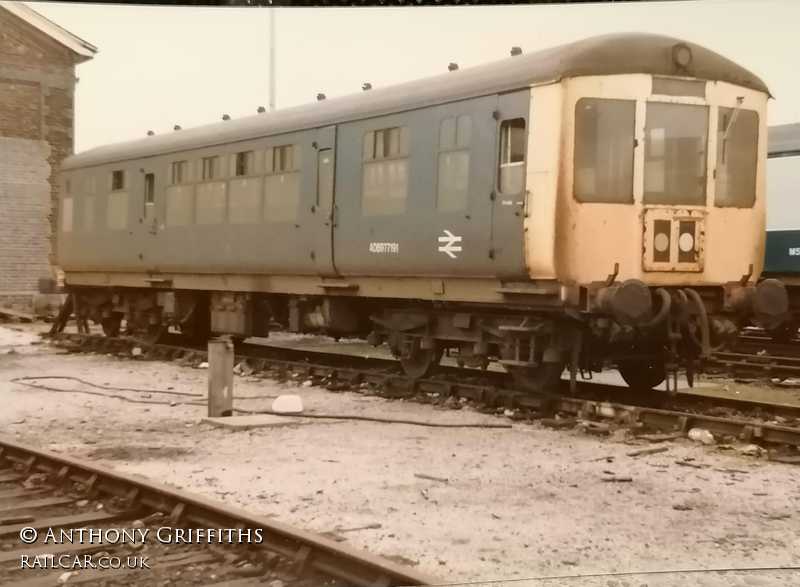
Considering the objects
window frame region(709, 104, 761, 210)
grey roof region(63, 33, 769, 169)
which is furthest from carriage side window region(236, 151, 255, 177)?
window frame region(709, 104, 761, 210)

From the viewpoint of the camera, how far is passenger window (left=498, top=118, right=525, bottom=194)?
8500 mm

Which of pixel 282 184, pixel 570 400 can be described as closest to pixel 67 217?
pixel 282 184

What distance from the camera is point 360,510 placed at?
5703mm

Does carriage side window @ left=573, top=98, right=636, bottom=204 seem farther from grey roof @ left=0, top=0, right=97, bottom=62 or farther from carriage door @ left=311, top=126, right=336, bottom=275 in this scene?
grey roof @ left=0, top=0, right=97, bottom=62

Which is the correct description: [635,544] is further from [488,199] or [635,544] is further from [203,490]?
[488,199]

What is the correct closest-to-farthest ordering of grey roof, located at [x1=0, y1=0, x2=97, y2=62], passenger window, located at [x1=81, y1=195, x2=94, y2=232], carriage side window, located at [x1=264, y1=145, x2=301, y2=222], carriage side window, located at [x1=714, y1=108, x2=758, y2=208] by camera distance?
grey roof, located at [x1=0, y1=0, x2=97, y2=62]
carriage side window, located at [x1=714, y1=108, x2=758, y2=208]
carriage side window, located at [x1=264, y1=145, x2=301, y2=222]
passenger window, located at [x1=81, y1=195, x2=94, y2=232]

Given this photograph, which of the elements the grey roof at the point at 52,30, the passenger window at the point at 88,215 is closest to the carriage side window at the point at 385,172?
the grey roof at the point at 52,30

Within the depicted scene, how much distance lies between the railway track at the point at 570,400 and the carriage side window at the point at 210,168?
2.12 metres

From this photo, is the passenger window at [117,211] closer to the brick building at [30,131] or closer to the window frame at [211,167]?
the window frame at [211,167]

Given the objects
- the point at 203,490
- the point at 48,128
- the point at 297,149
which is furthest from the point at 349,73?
the point at 297,149

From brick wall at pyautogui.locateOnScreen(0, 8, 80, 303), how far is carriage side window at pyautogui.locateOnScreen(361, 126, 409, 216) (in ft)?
9.88

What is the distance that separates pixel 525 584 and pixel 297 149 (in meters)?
7.26

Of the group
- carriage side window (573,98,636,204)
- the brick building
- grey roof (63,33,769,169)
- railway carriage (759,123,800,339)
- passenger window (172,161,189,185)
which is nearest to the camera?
the brick building

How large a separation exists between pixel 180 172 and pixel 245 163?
140 cm
